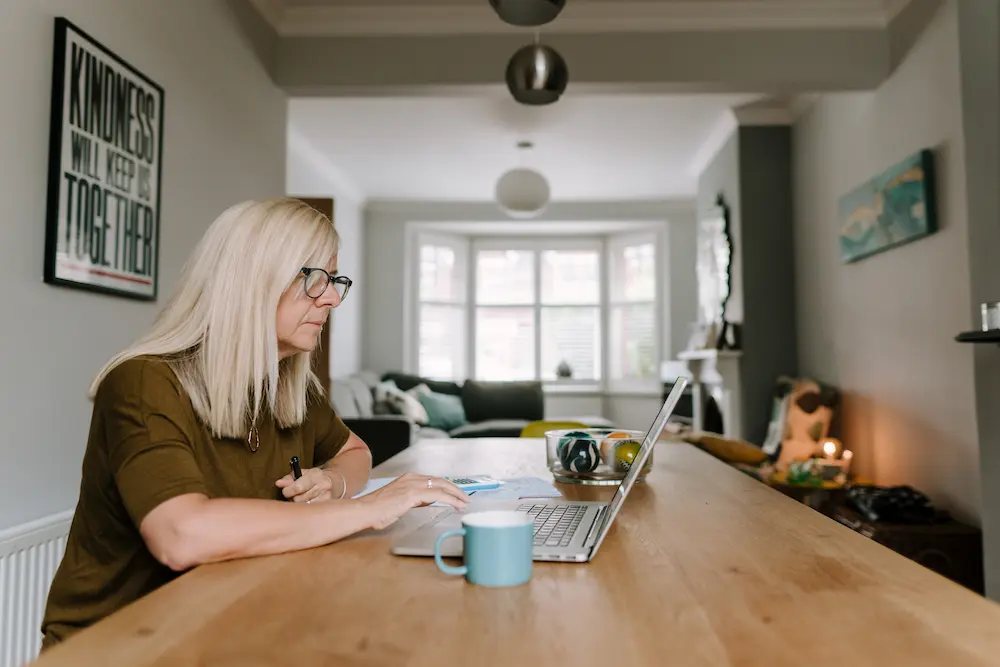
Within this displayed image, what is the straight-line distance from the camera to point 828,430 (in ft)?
14.0

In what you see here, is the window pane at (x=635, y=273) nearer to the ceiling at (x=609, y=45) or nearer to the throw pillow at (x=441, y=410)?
the throw pillow at (x=441, y=410)

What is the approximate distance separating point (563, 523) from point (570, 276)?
740 centimetres

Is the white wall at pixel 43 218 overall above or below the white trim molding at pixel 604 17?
below

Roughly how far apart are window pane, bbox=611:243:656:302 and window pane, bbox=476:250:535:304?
3.15ft

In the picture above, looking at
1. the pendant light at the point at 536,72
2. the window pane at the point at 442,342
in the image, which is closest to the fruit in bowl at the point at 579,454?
the pendant light at the point at 536,72

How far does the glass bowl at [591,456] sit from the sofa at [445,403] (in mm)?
3524

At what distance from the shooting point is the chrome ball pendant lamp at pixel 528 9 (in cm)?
193

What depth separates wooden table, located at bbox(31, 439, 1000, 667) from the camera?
610 mm

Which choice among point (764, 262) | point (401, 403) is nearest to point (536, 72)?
point (764, 262)

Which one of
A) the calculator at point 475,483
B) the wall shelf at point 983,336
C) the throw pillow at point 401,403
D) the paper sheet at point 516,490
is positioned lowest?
the throw pillow at point 401,403

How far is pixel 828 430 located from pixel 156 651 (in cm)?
427

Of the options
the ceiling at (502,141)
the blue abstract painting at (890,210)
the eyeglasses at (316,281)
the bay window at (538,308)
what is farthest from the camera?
the bay window at (538,308)

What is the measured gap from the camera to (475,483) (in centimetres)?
148

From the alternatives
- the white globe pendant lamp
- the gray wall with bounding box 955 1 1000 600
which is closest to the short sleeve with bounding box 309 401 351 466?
the gray wall with bounding box 955 1 1000 600
